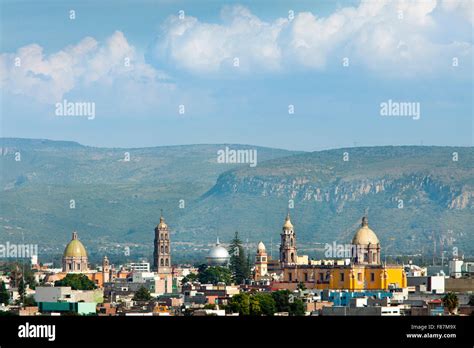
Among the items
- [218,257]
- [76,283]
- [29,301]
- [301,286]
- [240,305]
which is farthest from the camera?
A: [218,257]

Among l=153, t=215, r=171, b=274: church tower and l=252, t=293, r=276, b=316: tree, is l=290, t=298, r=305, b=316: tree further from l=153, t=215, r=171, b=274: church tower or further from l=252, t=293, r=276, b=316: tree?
l=153, t=215, r=171, b=274: church tower

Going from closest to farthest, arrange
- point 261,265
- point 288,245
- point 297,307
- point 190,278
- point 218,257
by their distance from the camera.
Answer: point 297,307, point 288,245, point 190,278, point 261,265, point 218,257

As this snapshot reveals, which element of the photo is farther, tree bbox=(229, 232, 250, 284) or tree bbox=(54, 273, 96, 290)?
tree bbox=(229, 232, 250, 284)

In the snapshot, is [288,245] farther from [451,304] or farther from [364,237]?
[451,304]

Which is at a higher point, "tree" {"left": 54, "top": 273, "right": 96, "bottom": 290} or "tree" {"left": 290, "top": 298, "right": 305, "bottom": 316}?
"tree" {"left": 54, "top": 273, "right": 96, "bottom": 290}

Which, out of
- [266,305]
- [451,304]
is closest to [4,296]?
[266,305]

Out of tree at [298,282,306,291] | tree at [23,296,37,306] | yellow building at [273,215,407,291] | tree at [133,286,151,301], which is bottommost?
tree at [23,296,37,306]

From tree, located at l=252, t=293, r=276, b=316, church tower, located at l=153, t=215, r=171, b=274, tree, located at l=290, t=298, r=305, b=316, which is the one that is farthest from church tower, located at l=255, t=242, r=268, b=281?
tree, located at l=290, t=298, r=305, b=316
